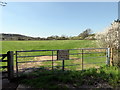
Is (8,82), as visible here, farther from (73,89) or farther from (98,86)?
(98,86)

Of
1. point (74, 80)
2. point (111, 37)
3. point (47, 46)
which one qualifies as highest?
point (111, 37)

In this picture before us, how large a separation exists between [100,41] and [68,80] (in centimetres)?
977

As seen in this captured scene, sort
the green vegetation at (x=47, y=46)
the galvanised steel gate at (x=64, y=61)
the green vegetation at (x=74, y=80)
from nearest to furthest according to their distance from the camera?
1. the green vegetation at (x=74, y=80)
2. the galvanised steel gate at (x=64, y=61)
3. the green vegetation at (x=47, y=46)

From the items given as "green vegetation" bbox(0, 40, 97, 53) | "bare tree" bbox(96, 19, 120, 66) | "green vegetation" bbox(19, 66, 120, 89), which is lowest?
"green vegetation" bbox(19, 66, 120, 89)

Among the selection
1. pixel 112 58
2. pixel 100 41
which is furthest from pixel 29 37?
pixel 112 58

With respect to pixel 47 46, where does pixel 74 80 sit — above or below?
below

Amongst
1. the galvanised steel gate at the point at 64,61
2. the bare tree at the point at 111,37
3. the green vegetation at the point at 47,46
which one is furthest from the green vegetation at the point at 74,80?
the green vegetation at the point at 47,46

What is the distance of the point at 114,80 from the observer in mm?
4879

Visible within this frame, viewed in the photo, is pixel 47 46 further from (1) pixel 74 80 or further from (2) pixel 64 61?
(1) pixel 74 80

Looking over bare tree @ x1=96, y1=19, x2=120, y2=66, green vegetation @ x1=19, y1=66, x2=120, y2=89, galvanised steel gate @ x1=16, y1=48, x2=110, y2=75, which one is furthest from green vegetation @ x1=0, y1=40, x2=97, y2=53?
green vegetation @ x1=19, y1=66, x2=120, y2=89

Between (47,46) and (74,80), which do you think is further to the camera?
(47,46)

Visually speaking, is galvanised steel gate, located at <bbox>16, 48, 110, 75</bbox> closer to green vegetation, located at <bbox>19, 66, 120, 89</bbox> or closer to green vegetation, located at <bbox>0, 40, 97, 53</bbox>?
green vegetation, located at <bbox>19, 66, 120, 89</bbox>

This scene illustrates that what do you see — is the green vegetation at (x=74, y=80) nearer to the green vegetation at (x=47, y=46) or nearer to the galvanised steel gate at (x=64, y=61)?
the galvanised steel gate at (x=64, y=61)

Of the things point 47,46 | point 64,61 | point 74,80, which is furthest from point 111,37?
point 47,46
